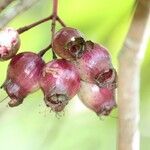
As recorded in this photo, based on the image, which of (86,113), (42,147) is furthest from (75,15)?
(42,147)

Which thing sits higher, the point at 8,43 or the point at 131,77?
the point at 8,43

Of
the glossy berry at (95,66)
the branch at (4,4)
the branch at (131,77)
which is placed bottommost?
the branch at (131,77)

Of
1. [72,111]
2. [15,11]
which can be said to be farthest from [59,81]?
[72,111]

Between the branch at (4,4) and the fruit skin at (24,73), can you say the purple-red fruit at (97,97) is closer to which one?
the fruit skin at (24,73)

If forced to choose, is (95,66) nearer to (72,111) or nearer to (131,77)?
(131,77)

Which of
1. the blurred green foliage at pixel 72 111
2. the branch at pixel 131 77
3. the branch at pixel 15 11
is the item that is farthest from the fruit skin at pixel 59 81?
the blurred green foliage at pixel 72 111

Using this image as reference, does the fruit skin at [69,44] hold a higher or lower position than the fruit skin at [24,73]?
higher
